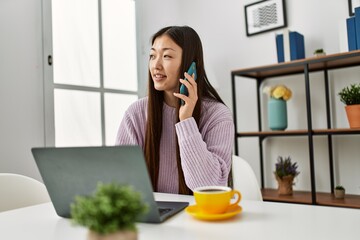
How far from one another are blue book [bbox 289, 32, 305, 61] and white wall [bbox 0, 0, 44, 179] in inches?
67.0

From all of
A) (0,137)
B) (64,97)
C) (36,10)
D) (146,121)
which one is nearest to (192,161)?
(146,121)

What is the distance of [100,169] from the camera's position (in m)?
0.60

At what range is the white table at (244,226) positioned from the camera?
22.8 inches

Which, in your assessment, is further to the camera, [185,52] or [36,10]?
[36,10]

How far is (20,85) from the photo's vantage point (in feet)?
6.61

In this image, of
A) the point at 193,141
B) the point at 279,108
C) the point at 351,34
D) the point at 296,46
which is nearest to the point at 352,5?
the point at 351,34

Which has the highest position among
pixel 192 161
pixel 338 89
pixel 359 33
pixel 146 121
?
pixel 359 33

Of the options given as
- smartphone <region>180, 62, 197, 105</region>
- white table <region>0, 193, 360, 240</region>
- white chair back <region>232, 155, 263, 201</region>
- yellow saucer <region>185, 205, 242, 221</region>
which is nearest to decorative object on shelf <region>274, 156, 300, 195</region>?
white chair back <region>232, 155, 263, 201</region>

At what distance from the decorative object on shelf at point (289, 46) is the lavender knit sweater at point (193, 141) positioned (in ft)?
4.22

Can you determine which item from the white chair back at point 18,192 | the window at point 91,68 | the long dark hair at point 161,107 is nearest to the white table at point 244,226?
the white chair back at point 18,192

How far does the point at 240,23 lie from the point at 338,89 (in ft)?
3.26

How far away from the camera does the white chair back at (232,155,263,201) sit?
1.30m

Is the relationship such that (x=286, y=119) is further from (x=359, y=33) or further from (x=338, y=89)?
(x=359, y=33)

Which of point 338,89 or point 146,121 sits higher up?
point 338,89
